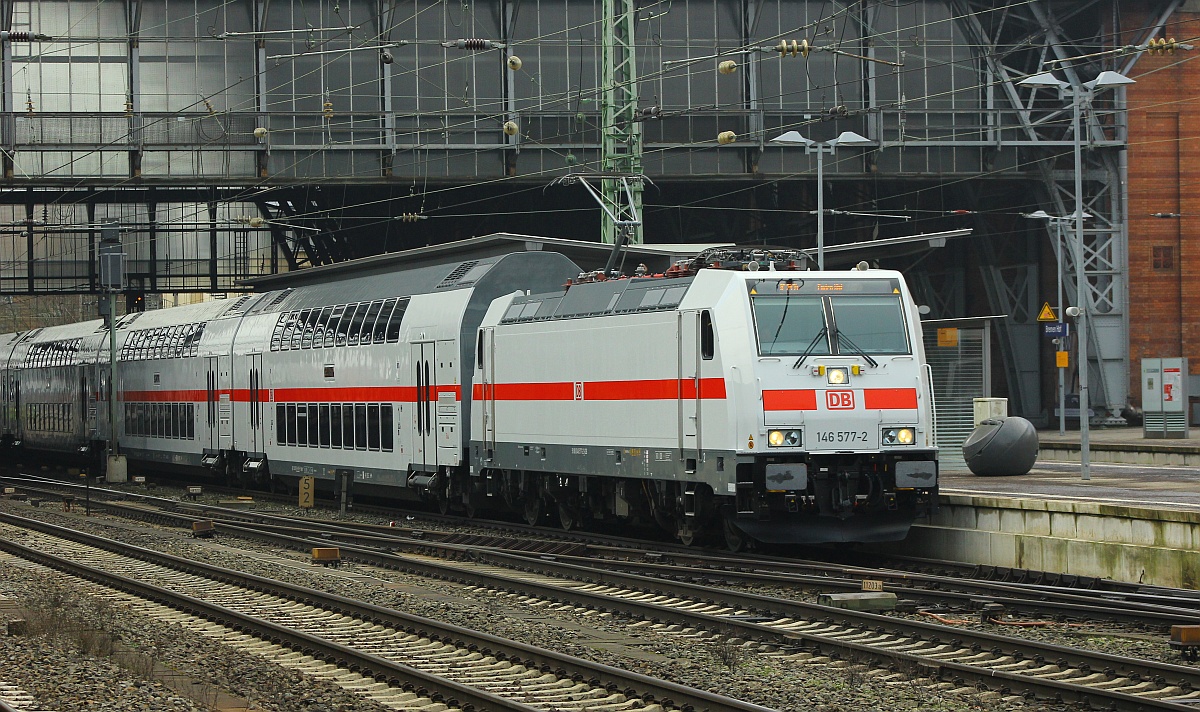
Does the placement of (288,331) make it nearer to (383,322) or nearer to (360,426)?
(360,426)

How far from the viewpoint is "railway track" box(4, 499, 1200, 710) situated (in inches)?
408

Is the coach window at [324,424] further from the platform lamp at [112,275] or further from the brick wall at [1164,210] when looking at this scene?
the brick wall at [1164,210]

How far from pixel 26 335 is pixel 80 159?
27.1 feet

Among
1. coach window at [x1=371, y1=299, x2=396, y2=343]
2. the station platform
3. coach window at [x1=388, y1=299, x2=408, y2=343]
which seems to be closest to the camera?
the station platform

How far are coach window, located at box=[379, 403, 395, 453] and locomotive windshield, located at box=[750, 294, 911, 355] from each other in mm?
11125

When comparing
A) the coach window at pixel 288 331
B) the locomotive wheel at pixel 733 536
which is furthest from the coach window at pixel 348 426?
the locomotive wheel at pixel 733 536

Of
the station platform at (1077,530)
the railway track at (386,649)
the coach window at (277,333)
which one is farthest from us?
the coach window at (277,333)

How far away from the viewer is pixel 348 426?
29.6 meters

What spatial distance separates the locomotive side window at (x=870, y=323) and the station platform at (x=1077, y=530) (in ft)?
7.41

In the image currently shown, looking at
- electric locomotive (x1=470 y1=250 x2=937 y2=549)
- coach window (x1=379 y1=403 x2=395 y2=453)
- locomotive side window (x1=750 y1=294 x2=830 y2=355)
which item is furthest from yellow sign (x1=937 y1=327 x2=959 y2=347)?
locomotive side window (x1=750 y1=294 x2=830 y2=355)

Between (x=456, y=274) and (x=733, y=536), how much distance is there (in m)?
9.09

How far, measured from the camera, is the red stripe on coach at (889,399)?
18.2 meters

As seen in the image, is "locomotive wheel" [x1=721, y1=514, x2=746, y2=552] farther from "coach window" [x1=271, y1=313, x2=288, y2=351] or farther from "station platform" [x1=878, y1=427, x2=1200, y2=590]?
"coach window" [x1=271, y1=313, x2=288, y2=351]

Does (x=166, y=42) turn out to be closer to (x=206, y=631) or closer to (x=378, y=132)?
(x=378, y=132)
